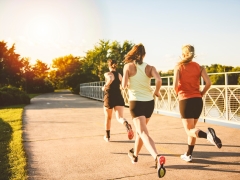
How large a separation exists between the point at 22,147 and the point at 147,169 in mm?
3030

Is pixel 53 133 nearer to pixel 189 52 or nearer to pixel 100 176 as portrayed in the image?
pixel 100 176

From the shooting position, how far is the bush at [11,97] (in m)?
18.5

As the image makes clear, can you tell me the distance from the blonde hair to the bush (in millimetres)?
17299

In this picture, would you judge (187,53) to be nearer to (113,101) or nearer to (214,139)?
(214,139)

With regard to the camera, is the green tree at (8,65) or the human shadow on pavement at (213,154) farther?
the green tree at (8,65)

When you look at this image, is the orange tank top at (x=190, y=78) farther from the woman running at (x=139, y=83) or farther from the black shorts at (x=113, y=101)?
the black shorts at (x=113, y=101)

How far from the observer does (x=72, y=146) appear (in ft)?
18.7

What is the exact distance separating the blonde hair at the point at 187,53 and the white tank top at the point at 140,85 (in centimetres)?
67

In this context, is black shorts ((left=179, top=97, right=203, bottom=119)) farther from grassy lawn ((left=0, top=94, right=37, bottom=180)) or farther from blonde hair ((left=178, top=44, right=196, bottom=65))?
grassy lawn ((left=0, top=94, right=37, bottom=180))

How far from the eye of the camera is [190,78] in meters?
3.90

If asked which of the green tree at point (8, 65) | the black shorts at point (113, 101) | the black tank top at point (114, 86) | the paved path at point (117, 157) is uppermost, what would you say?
the green tree at point (8, 65)

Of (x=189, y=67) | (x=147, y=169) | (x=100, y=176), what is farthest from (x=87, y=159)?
(x=189, y=67)

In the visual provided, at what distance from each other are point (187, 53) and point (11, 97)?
1760cm

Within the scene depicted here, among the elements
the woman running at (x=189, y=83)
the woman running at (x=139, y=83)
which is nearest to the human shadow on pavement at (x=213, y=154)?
the woman running at (x=189, y=83)
